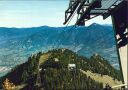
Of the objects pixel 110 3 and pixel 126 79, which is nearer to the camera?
pixel 110 3

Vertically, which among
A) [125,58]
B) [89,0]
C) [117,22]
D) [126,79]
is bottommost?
[126,79]

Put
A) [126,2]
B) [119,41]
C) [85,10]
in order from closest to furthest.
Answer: [126,2] < [85,10] < [119,41]

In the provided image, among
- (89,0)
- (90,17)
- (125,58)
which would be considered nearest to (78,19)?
(90,17)

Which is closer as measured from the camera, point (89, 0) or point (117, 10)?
point (89, 0)

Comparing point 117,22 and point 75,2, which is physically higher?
point 75,2

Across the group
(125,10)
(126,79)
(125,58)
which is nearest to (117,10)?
(125,10)

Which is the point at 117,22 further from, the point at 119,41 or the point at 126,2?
the point at 126,2

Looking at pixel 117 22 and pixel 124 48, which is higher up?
pixel 117 22

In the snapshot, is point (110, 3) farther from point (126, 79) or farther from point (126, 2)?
point (126, 79)

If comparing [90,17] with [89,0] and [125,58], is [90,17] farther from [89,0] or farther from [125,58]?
[125,58]

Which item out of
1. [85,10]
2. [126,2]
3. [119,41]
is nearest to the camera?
[126,2]
